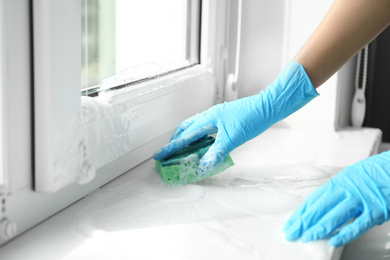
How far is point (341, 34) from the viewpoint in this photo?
112 centimetres

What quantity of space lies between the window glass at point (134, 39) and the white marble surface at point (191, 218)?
8.6 inches

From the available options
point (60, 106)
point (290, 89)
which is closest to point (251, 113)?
point (290, 89)

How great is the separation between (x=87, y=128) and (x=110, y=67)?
178mm

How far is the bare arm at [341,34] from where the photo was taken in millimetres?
1105

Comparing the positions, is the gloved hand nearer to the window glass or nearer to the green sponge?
the green sponge

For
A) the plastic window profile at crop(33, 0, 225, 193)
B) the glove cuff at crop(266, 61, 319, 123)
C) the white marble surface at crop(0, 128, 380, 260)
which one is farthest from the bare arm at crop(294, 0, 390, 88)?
the plastic window profile at crop(33, 0, 225, 193)

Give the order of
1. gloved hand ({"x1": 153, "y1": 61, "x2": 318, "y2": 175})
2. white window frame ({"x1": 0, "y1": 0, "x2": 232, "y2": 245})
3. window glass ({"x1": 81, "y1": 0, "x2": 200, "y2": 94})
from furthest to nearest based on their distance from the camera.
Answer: gloved hand ({"x1": 153, "y1": 61, "x2": 318, "y2": 175}) < window glass ({"x1": 81, "y1": 0, "x2": 200, "y2": 94}) < white window frame ({"x1": 0, "y1": 0, "x2": 232, "y2": 245})

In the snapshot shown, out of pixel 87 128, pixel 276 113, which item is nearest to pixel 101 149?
pixel 87 128

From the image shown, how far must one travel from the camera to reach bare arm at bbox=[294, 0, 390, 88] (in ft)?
3.63

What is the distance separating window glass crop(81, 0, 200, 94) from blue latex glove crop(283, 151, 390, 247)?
45cm

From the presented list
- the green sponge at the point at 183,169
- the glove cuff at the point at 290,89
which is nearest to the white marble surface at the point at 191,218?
the green sponge at the point at 183,169

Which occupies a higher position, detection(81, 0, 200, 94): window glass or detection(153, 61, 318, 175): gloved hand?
detection(81, 0, 200, 94): window glass

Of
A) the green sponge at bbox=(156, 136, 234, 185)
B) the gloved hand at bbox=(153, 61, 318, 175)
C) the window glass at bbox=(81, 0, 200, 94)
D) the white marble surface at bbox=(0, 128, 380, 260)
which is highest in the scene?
the window glass at bbox=(81, 0, 200, 94)

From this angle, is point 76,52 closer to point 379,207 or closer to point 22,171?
point 22,171
